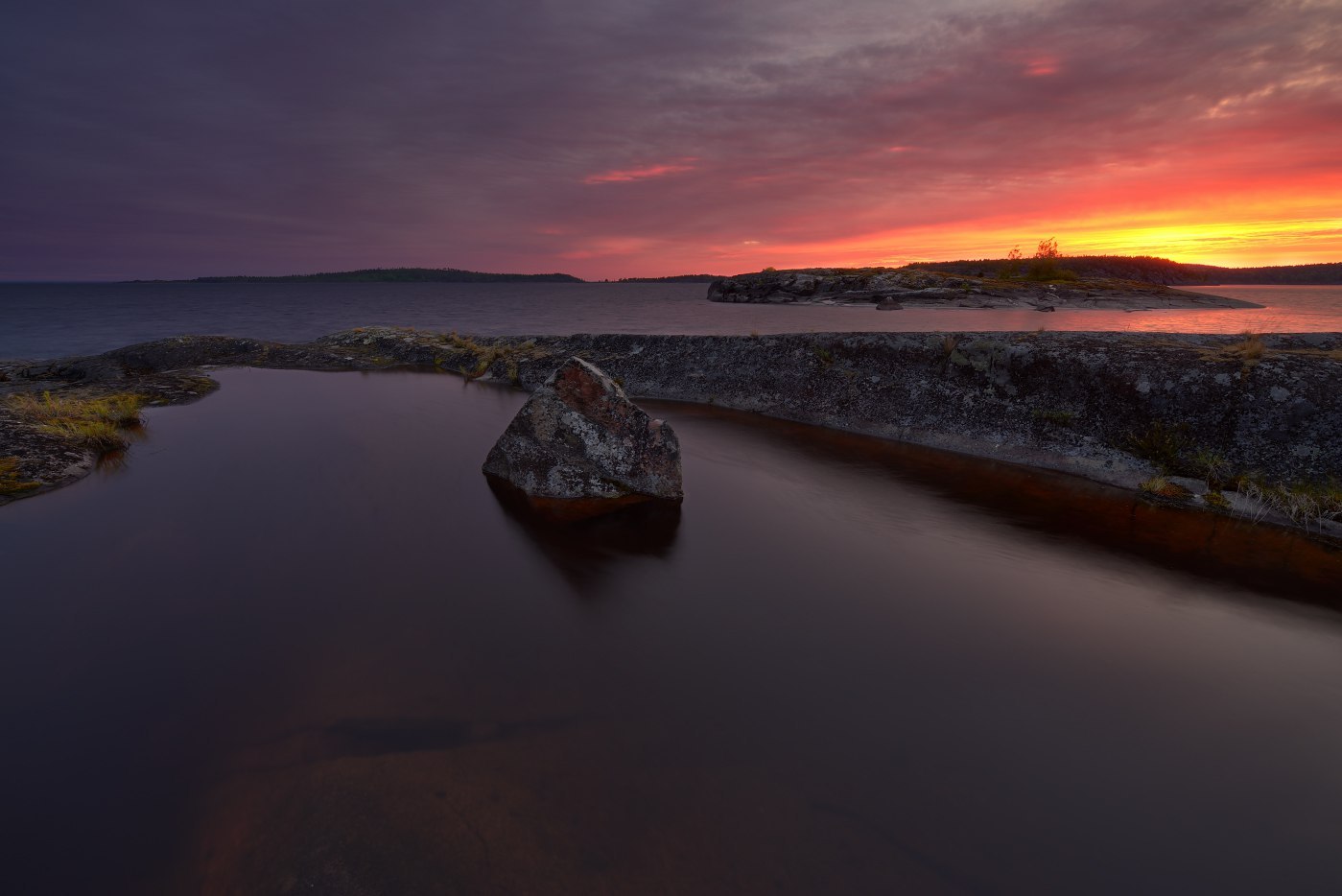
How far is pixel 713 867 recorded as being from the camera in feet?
9.78

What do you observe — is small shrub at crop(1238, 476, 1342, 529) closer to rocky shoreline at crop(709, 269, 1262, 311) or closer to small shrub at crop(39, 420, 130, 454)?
small shrub at crop(39, 420, 130, 454)

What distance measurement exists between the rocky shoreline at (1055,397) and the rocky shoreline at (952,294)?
34.1 m

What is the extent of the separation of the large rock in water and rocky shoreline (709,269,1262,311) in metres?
42.1

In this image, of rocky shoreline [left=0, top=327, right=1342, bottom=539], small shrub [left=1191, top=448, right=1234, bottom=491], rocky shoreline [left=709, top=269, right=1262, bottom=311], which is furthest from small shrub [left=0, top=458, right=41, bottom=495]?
rocky shoreline [left=709, top=269, right=1262, bottom=311]

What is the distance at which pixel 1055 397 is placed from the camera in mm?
11023

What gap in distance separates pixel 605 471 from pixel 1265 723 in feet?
25.0

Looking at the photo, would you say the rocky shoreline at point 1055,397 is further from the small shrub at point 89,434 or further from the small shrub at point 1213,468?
the small shrub at point 89,434

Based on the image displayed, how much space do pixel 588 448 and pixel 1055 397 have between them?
984 cm

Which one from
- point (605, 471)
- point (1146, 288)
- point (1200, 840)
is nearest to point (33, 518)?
point (605, 471)

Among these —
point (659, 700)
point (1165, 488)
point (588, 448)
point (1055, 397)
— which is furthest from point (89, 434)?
point (1165, 488)

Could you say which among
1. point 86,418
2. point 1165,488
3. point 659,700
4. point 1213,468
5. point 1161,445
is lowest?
point 659,700

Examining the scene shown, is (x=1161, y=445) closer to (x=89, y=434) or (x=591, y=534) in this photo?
(x=591, y=534)

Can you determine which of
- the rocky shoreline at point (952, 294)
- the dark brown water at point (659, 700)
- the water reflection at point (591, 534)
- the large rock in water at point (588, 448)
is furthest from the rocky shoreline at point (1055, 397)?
the rocky shoreline at point (952, 294)

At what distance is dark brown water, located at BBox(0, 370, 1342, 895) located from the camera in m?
3.09
